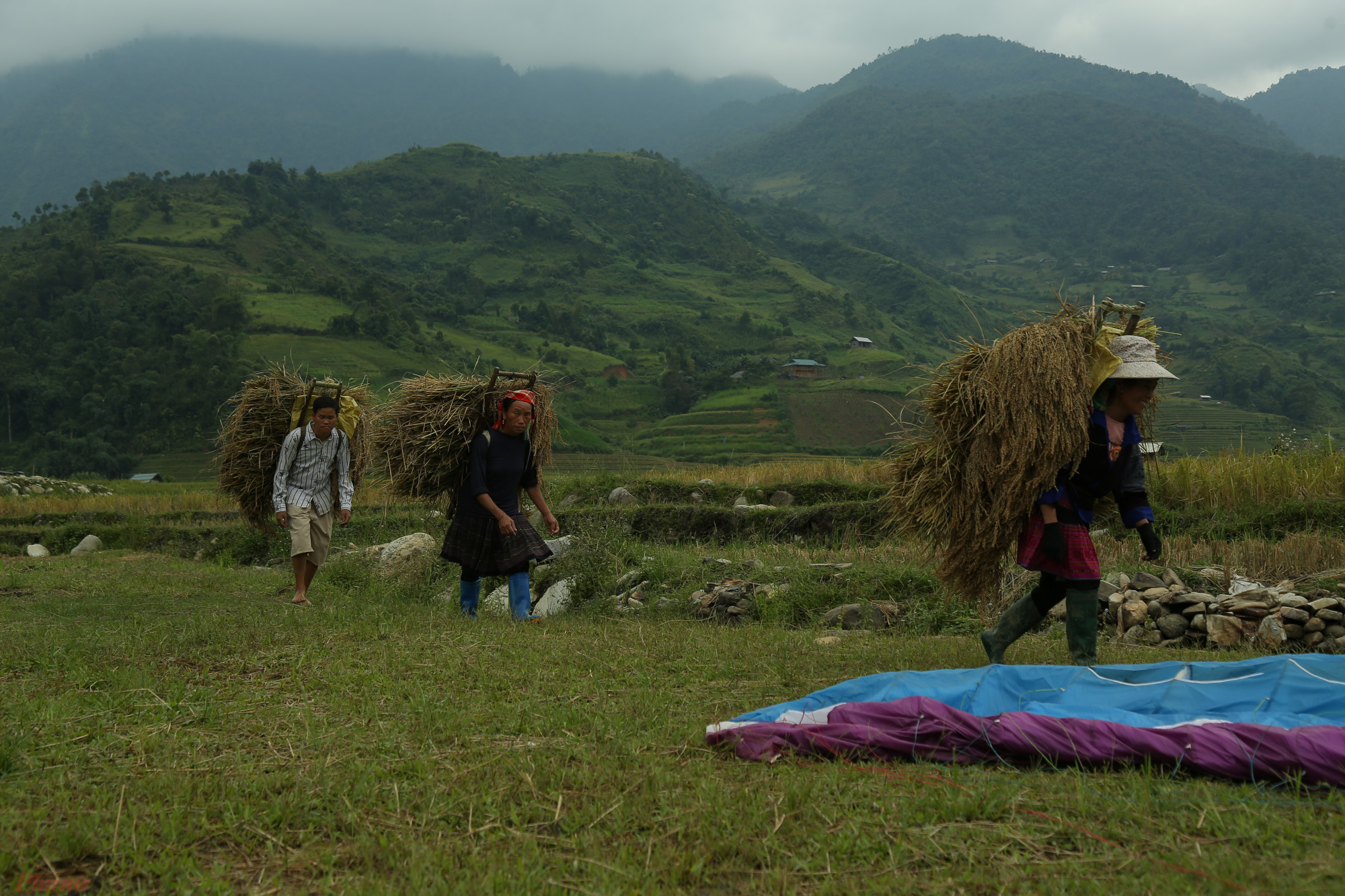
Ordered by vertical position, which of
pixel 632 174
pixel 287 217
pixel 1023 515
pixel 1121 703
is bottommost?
pixel 1121 703

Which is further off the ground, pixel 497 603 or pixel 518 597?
pixel 518 597

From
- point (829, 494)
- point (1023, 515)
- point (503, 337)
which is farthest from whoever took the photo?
point (503, 337)

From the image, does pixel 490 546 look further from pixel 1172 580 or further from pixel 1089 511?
pixel 1172 580

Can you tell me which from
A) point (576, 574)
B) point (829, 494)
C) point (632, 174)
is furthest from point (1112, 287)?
point (576, 574)

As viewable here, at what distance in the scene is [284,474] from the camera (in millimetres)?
7625

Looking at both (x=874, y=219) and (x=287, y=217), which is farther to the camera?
(x=874, y=219)

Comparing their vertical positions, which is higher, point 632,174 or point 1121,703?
point 632,174

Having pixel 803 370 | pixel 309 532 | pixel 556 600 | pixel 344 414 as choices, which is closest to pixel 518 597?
pixel 556 600

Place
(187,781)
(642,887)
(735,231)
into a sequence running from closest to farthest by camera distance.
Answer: (642,887) < (187,781) < (735,231)

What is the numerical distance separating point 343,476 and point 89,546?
437 inches

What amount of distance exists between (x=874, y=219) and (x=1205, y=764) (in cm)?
17386

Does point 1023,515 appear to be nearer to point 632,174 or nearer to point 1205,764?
point 1205,764

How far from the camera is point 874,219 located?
550 ft

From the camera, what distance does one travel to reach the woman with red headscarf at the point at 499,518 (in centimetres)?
666
